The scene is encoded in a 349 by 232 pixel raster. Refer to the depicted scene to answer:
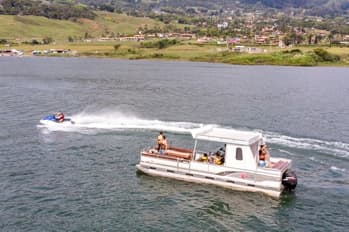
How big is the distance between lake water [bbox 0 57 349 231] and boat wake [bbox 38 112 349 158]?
15 centimetres

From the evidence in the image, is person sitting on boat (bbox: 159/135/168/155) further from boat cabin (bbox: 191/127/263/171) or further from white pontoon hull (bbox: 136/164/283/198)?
boat cabin (bbox: 191/127/263/171)

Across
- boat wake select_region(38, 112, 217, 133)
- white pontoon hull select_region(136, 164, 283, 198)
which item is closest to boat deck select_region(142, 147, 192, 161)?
white pontoon hull select_region(136, 164, 283, 198)

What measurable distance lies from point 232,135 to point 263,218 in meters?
10.0

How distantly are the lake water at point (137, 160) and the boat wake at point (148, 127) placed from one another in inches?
6.0

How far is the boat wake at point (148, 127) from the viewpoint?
2295 inches

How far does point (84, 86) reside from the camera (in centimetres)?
12388

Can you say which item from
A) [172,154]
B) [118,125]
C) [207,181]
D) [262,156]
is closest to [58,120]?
[118,125]

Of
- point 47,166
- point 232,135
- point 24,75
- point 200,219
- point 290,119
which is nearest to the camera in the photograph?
point 200,219

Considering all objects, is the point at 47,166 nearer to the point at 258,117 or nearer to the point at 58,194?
the point at 58,194

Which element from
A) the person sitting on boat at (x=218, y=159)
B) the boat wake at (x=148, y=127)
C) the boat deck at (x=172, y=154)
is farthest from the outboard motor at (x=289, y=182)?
the boat wake at (x=148, y=127)

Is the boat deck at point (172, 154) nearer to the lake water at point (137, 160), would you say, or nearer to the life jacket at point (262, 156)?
the lake water at point (137, 160)

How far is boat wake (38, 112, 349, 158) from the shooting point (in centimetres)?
5828

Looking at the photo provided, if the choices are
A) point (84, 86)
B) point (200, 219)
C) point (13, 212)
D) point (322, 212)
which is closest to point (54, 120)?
point (13, 212)

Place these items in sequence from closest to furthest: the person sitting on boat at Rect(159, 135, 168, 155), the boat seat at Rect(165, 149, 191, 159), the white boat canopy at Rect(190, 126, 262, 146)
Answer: the white boat canopy at Rect(190, 126, 262, 146)
the boat seat at Rect(165, 149, 191, 159)
the person sitting on boat at Rect(159, 135, 168, 155)
